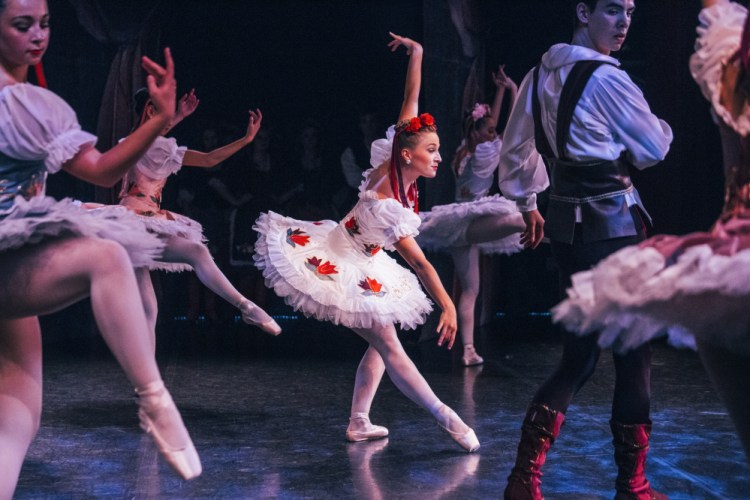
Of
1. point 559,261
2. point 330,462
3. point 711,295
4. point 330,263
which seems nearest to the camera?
point 711,295

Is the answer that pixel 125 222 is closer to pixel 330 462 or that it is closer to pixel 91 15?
pixel 330 462

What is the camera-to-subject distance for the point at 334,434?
4461 millimetres

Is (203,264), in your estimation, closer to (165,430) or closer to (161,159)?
(161,159)

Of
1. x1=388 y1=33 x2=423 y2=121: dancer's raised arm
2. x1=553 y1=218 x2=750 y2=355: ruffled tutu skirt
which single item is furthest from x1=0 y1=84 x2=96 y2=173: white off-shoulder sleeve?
→ x1=388 y1=33 x2=423 y2=121: dancer's raised arm

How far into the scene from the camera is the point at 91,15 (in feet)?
26.5

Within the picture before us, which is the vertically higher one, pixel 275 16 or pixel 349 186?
pixel 275 16

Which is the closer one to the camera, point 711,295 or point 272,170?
point 711,295

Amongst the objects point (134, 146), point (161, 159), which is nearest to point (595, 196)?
point (134, 146)

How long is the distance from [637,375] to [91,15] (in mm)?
6348

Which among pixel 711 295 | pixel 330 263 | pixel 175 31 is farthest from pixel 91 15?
pixel 711 295

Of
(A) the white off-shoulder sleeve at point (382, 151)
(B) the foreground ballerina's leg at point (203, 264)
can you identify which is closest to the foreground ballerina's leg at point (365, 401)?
(B) the foreground ballerina's leg at point (203, 264)

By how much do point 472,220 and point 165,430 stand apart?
443 cm

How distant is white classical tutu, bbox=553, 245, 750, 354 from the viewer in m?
1.77

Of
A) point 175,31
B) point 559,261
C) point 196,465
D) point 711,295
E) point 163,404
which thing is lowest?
point 196,465
